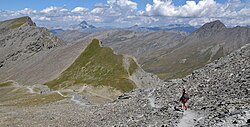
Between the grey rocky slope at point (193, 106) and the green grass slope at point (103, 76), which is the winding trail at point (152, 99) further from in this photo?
the green grass slope at point (103, 76)

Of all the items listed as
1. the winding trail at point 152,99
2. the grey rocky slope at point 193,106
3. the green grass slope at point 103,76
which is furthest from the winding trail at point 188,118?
the green grass slope at point 103,76

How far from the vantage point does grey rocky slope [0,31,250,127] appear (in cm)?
3867

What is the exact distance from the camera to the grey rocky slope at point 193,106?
38669 millimetres

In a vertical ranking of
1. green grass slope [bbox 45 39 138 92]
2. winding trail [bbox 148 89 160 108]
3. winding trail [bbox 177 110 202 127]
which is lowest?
green grass slope [bbox 45 39 138 92]

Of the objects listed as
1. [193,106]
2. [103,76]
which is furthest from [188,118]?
[103,76]

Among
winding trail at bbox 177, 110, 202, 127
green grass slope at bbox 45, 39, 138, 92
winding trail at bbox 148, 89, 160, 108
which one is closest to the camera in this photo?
winding trail at bbox 177, 110, 202, 127

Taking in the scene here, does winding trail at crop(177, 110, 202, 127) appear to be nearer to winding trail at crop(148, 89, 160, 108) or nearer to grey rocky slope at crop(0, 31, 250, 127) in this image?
grey rocky slope at crop(0, 31, 250, 127)

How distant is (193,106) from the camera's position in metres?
47.4

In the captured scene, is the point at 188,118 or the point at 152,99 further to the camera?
the point at 152,99

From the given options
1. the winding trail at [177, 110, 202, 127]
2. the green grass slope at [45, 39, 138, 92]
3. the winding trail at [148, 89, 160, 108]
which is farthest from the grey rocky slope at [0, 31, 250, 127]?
the green grass slope at [45, 39, 138, 92]

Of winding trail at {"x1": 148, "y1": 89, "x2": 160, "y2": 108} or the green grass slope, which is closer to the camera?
winding trail at {"x1": 148, "y1": 89, "x2": 160, "y2": 108}

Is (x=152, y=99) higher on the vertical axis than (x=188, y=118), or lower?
lower

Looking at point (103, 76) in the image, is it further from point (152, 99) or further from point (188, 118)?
point (188, 118)

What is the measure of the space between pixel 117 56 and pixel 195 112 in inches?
6096
